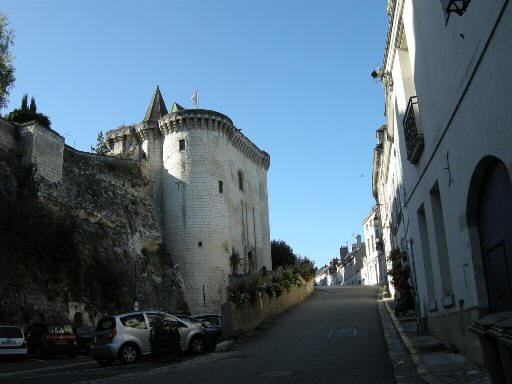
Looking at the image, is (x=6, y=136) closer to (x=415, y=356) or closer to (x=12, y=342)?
(x=12, y=342)

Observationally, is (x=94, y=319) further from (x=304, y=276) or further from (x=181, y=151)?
(x=181, y=151)

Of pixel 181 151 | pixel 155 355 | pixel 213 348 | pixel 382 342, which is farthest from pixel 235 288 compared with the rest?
pixel 181 151

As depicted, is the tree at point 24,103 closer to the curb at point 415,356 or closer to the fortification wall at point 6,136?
the fortification wall at point 6,136

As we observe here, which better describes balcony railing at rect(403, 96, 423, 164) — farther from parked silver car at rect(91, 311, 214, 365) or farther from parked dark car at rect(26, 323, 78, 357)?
parked dark car at rect(26, 323, 78, 357)

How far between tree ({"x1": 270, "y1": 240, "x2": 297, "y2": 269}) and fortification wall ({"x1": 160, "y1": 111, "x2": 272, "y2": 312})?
12518 millimetres

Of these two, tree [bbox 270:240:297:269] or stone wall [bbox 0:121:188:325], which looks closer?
stone wall [bbox 0:121:188:325]

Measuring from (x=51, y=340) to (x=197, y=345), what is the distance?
7.29 m

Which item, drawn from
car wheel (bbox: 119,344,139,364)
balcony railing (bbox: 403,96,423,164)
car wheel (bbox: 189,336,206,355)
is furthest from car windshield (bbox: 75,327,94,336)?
balcony railing (bbox: 403,96,423,164)

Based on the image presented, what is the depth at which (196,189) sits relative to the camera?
127 feet

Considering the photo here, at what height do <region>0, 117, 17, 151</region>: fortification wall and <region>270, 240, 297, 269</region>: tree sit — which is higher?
<region>0, 117, 17, 151</region>: fortification wall

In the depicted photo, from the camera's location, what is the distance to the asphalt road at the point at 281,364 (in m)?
9.04

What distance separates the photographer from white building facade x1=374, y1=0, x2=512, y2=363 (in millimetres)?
5938

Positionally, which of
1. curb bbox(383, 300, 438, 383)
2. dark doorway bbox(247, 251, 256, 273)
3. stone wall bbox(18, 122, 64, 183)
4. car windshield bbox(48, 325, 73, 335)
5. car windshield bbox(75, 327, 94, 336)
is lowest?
curb bbox(383, 300, 438, 383)

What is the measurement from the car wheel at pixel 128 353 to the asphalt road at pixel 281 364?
0.35 metres
